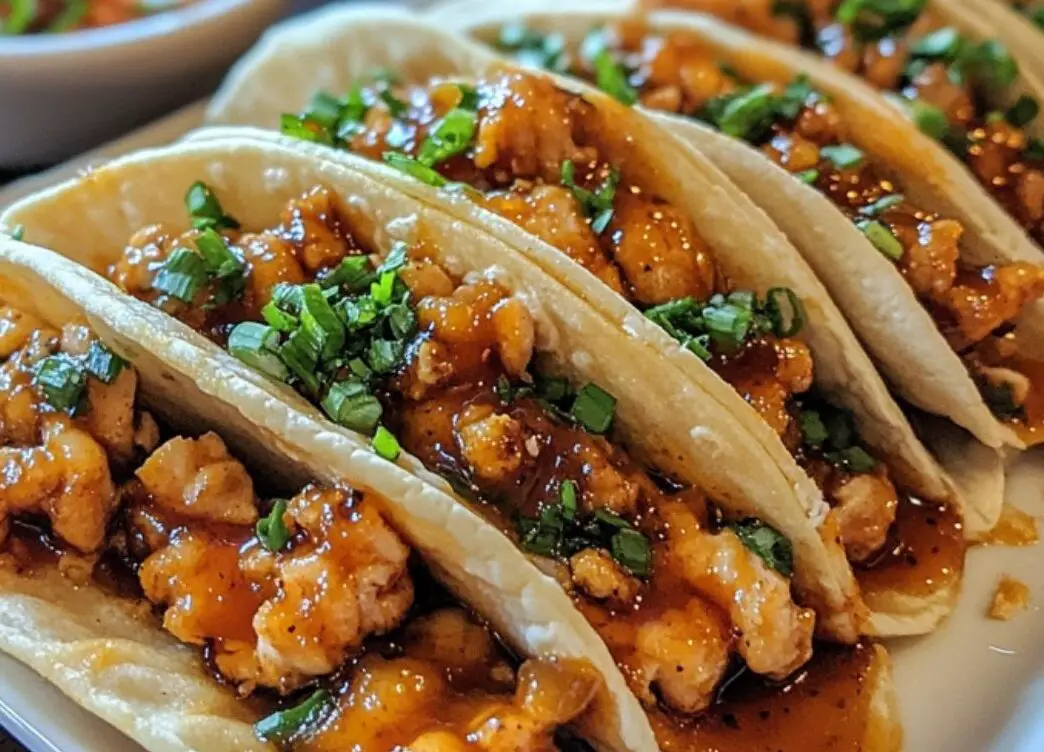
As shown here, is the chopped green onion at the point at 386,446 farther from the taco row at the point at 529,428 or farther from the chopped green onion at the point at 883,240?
the chopped green onion at the point at 883,240

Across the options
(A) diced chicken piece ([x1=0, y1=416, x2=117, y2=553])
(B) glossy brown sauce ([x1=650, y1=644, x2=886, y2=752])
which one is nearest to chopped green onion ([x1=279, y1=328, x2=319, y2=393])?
(A) diced chicken piece ([x1=0, y1=416, x2=117, y2=553])

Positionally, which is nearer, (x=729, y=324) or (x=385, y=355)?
(x=385, y=355)

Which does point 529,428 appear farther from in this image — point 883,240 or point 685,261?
point 883,240

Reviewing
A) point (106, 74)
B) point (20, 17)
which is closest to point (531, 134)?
point (106, 74)

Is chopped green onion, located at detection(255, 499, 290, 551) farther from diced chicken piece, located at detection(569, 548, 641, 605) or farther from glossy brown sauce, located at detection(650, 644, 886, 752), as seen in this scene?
glossy brown sauce, located at detection(650, 644, 886, 752)

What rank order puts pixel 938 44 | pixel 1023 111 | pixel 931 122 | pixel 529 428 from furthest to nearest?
pixel 938 44, pixel 1023 111, pixel 931 122, pixel 529 428

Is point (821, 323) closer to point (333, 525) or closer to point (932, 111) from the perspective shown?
point (932, 111)

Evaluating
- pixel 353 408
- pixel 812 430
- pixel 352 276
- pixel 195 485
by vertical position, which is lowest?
pixel 195 485
